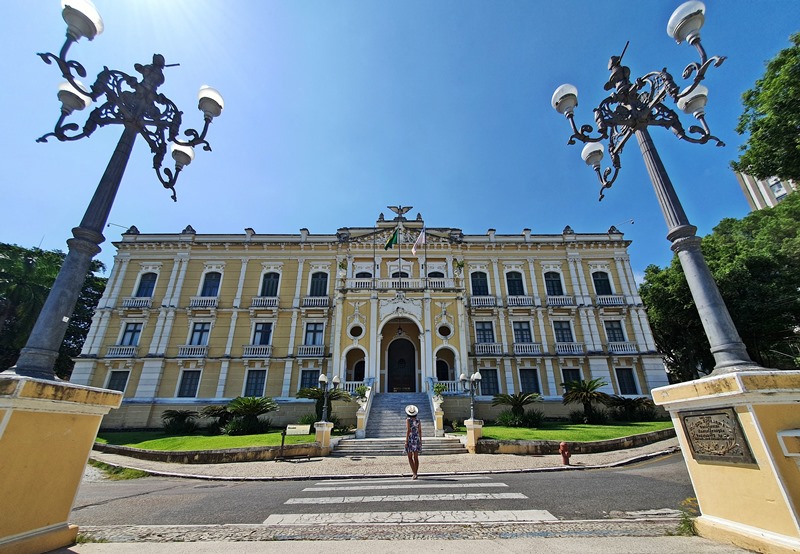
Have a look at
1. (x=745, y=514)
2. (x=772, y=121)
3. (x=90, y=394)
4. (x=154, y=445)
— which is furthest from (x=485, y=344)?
(x=90, y=394)

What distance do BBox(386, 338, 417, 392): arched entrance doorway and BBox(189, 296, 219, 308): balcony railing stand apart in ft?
38.7

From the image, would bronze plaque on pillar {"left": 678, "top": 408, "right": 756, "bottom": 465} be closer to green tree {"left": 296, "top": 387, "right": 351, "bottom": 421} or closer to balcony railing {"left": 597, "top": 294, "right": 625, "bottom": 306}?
green tree {"left": 296, "top": 387, "right": 351, "bottom": 421}

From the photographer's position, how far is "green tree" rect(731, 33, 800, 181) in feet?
38.9

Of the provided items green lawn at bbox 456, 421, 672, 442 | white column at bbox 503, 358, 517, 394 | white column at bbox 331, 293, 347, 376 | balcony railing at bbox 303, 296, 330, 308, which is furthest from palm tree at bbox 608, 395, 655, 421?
balcony railing at bbox 303, 296, 330, 308

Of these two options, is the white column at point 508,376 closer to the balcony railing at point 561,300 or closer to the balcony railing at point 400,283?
the balcony railing at point 561,300

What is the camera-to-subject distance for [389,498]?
18.8ft

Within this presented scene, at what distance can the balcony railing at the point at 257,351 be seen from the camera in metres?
21.8

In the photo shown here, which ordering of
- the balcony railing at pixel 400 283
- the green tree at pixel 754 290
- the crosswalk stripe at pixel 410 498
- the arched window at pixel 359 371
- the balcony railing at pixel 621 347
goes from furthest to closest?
1. the arched window at pixel 359 371
2. the balcony railing at pixel 621 347
3. the balcony railing at pixel 400 283
4. the green tree at pixel 754 290
5. the crosswalk stripe at pixel 410 498

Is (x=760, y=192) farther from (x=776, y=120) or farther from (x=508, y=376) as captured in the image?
(x=508, y=376)

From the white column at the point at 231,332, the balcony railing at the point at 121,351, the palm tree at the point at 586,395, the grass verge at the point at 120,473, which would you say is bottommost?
the grass verge at the point at 120,473

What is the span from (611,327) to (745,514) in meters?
22.5

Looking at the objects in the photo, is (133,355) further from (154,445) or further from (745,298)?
(745,298)

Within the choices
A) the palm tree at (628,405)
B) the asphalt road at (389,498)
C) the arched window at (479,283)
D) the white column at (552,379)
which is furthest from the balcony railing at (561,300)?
the asphalt road at (389,498)

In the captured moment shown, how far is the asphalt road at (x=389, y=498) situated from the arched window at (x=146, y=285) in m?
18.2
